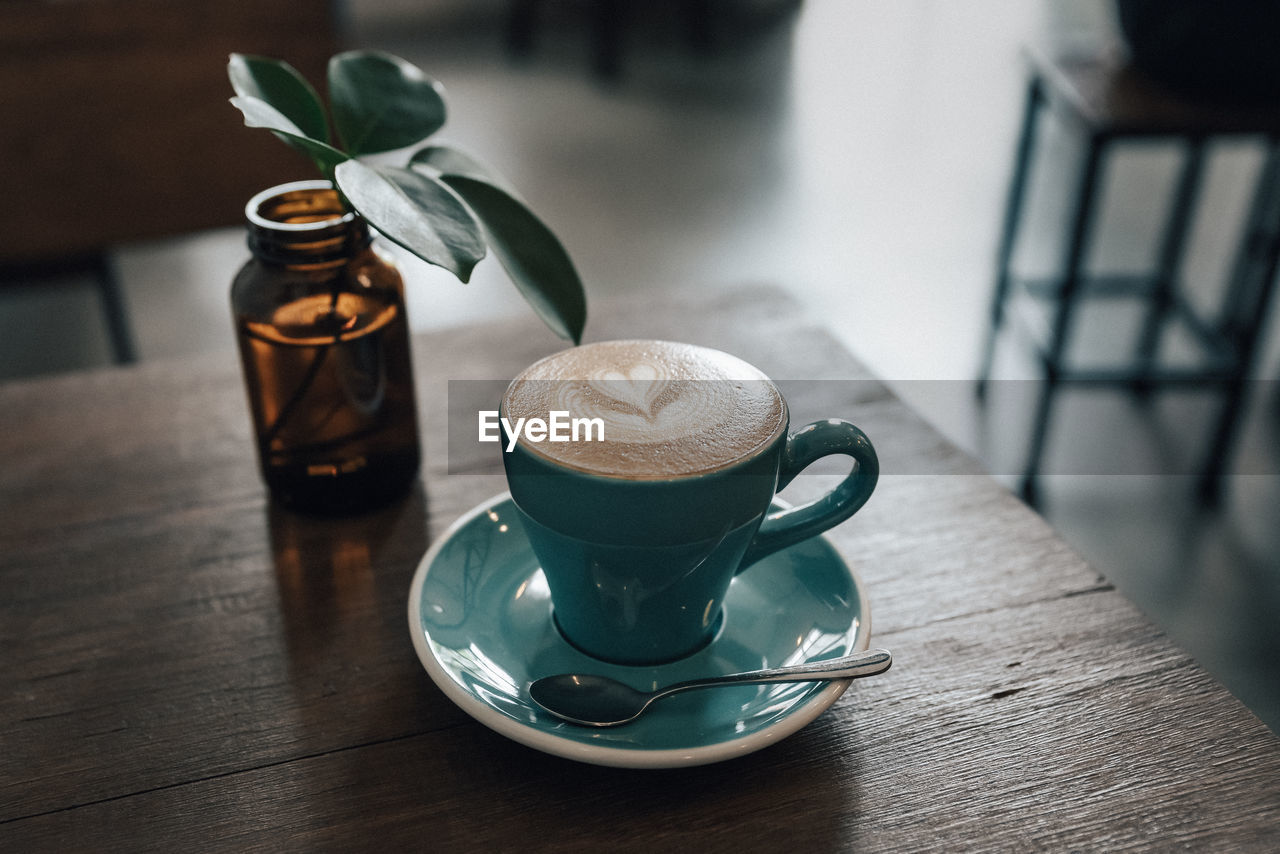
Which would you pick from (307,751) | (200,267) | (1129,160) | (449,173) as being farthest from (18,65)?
(1129,160)

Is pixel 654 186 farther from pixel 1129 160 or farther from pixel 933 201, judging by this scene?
pixel 1129 160

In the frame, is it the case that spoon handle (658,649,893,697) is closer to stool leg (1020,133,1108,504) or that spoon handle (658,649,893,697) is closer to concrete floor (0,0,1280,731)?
concrete floor (0,0,1280,731)

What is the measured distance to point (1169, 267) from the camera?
1766 millimetres

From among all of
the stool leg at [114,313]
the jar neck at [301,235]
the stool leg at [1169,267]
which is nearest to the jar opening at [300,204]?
the jar neck at [301,235]

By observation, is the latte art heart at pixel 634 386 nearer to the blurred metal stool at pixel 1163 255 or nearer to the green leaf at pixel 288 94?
the green leaf at pixel 288 94

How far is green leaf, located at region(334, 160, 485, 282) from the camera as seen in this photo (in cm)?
43

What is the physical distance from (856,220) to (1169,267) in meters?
0.86

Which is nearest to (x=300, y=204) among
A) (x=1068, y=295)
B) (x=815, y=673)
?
(x=815, y=673)

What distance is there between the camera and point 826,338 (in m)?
0.80

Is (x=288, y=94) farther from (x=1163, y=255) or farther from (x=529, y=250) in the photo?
(x=1163, y=255)

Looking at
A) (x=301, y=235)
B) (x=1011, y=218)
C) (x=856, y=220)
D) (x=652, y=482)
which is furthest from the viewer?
(x=856, y=220)

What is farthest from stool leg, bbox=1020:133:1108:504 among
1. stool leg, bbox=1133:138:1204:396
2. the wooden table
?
the wooden table

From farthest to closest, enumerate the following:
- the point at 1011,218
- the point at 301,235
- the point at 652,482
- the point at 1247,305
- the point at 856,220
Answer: the point at 856,220 → the point at 1247,305 → the point at 1011,218 → the point at 301,235 → the point at 652,482

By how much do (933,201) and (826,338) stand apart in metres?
1.95
